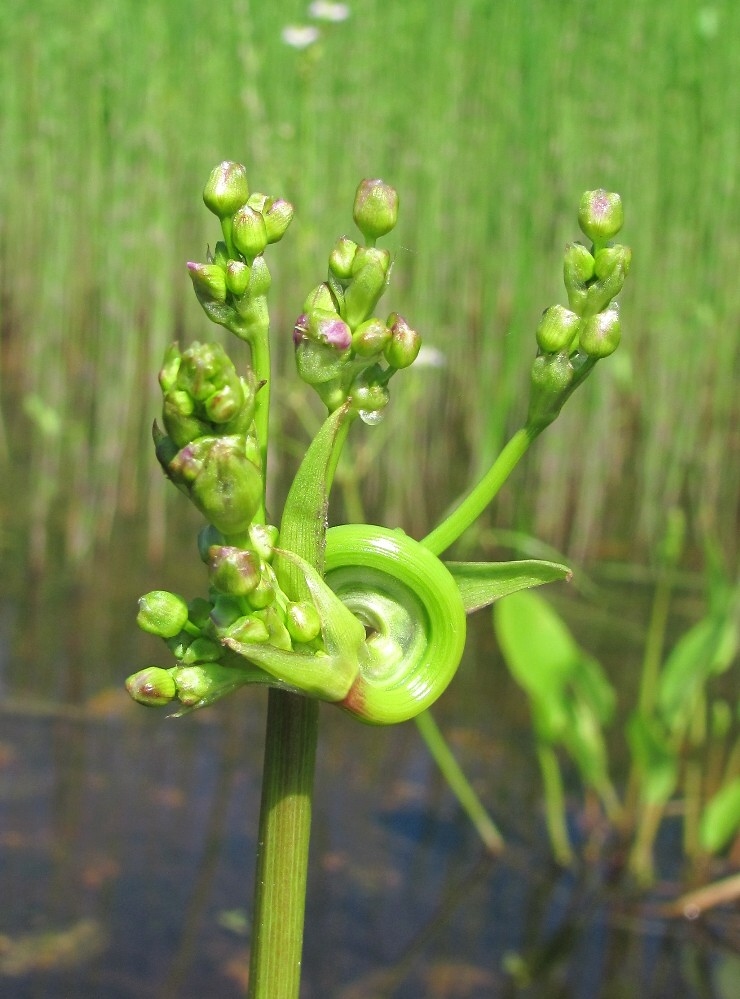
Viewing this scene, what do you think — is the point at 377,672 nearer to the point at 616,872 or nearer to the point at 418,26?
the point at 616,872

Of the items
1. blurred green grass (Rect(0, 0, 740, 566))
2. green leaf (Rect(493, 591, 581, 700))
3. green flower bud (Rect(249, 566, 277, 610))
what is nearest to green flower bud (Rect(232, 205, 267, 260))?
green flower bud (Rect(249, 566, 277, 610))

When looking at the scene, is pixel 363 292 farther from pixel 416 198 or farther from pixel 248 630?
pixel 416 198

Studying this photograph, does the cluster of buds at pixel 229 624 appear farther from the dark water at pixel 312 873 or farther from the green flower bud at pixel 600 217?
the dark water at pixel 312 873

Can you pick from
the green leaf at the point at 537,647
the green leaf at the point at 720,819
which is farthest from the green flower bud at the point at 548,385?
the green leaf at the point at 720,819

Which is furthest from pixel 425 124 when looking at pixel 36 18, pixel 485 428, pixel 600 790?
pixel 600 790

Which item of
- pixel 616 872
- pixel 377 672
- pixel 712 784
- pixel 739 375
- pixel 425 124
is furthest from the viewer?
pixel 739 375

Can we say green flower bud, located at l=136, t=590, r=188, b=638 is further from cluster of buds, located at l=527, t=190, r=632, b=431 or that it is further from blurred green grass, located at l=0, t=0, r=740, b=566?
blurred green grass, located at l=0, t=0, r=740, b=566
